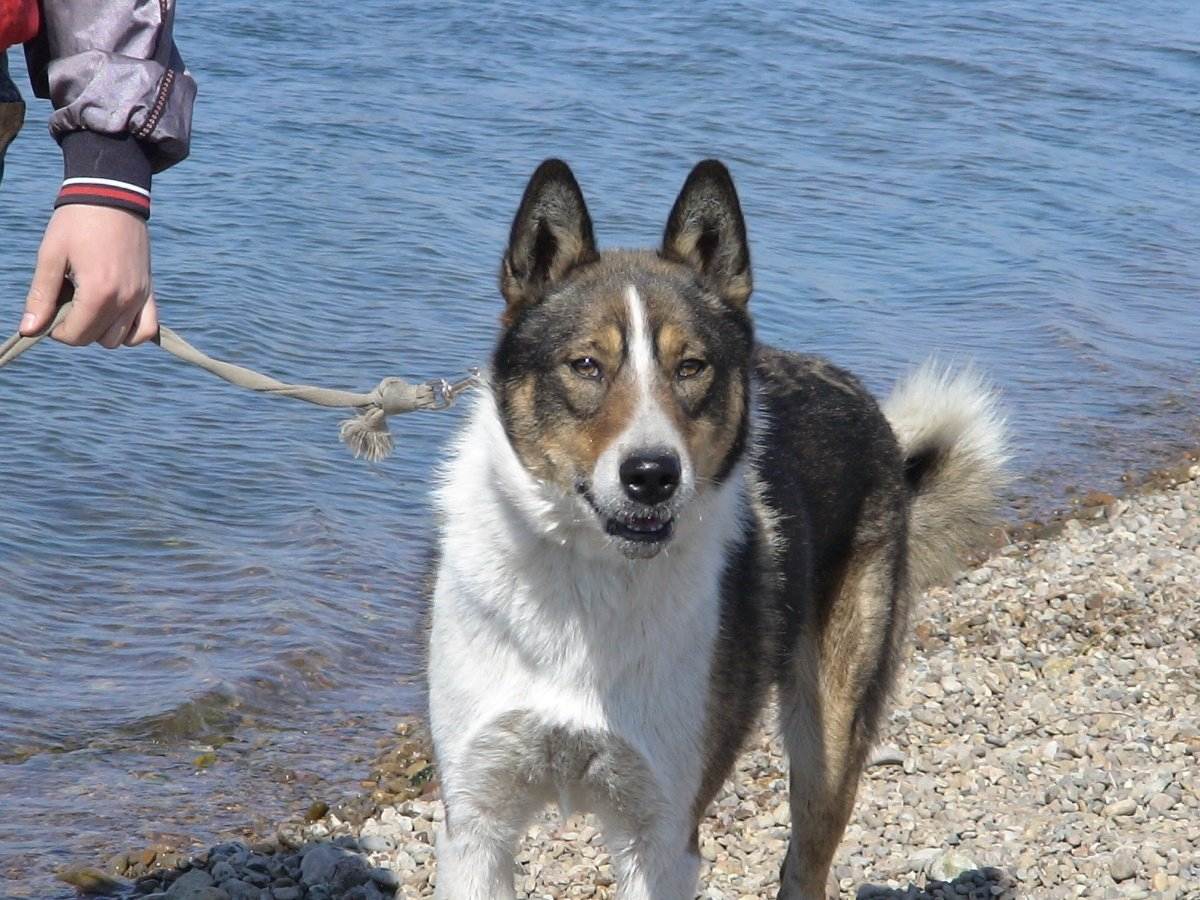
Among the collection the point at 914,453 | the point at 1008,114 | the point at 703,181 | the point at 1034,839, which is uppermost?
the point at 703,181

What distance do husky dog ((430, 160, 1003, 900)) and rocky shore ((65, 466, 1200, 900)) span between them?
0.95 metres

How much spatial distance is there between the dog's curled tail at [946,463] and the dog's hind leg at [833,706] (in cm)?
41

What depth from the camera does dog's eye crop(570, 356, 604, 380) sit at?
364cm

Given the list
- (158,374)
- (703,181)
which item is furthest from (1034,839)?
(158,374)

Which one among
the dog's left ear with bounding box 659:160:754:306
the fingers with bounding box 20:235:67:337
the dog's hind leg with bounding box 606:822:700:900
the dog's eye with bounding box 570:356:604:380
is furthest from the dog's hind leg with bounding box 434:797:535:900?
the fingers with bounding box 20:235:67:337

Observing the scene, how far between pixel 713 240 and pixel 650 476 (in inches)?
32.6

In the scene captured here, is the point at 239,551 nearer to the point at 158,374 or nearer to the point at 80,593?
the point at 80,593

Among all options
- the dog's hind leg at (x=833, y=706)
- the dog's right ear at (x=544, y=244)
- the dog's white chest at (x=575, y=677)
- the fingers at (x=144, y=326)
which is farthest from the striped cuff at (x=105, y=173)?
the dog's hind leg at (x=833, y=706)

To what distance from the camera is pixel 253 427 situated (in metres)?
7.94

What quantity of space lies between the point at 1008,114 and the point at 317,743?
13100mm

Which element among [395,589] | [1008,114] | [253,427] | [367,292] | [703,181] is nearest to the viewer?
[703,181]

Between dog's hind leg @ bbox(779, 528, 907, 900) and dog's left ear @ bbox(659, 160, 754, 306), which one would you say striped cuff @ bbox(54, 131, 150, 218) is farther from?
dog's hind leg @ bbox(779, 528, 907, 900)

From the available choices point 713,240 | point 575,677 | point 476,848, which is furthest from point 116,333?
point 713,240

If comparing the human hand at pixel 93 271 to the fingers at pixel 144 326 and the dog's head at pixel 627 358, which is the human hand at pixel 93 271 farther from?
the dog's head at pixel 627 358
